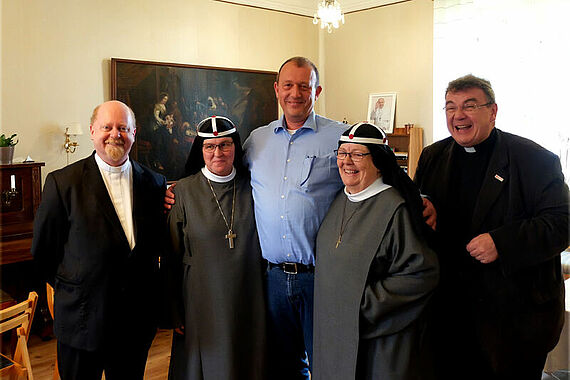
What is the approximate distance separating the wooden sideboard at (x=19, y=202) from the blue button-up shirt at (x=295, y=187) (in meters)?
2.14

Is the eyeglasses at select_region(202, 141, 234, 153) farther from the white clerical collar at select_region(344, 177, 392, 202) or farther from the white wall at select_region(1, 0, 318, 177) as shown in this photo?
the white wall at select_region(1, 0, 318, 177)

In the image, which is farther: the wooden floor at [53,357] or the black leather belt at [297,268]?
the wooden floor at [53,357]

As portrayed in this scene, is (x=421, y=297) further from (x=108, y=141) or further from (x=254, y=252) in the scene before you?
(x=108, y=141)

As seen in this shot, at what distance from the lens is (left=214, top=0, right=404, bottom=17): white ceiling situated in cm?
570

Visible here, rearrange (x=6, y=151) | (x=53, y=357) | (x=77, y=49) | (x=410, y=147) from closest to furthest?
(x=53, y=357)
(x=6, y=151)
(x=77, y=49)
(x=410, y=147)

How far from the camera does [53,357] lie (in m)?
3.61

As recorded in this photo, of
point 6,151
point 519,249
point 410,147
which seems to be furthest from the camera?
point 410,147

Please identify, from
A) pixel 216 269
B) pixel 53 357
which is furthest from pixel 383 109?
pixel 53 357

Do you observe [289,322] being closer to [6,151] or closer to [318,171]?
[318,171]

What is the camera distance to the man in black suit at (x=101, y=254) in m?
2.06

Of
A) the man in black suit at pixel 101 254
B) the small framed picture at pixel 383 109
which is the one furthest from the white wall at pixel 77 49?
the man in black suit at pixel 101 254

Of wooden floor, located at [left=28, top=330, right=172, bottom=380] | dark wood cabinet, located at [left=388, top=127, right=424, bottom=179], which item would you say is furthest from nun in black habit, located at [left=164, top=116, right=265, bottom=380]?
dark wood cabinet, located at [left=388, top=127, right=424, bottom=179]

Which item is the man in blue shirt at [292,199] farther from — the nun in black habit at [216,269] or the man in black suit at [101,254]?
the man in black suit at [101,254]

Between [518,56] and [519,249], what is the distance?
3445 millimetres
